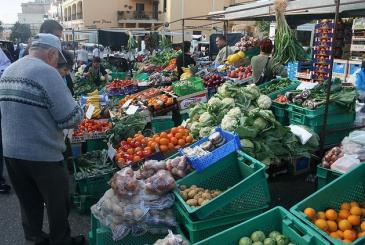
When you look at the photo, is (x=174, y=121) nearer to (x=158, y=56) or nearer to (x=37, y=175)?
(x=37, y=175)

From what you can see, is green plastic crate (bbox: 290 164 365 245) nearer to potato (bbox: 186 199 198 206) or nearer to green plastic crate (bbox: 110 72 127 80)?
potato (bbox: 186 199 198 206)

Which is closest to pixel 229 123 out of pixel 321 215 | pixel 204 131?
pixel 204 131

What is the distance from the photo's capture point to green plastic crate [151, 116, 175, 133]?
5805mm

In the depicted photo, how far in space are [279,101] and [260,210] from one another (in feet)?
8.56

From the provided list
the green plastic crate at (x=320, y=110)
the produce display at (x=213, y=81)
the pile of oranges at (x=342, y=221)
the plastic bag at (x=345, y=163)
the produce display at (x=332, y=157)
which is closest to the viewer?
the pile of oranges at (x=342, y=221)

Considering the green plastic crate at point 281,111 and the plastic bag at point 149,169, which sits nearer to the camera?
the plastic bag at point 149,169

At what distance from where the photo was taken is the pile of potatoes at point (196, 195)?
2662 mm

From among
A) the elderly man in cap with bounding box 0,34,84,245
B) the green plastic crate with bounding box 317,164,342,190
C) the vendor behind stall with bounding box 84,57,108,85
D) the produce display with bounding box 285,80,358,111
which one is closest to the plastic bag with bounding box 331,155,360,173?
the green plastic crate with bounding box 317,164,342,190

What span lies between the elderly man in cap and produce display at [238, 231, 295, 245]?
159 centimetres

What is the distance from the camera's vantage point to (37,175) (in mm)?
2871

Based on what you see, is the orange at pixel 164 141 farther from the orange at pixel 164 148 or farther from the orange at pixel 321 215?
the orange at pixel 321 215

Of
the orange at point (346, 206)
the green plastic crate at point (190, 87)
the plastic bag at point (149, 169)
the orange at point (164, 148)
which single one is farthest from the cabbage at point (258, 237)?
the green plastic crate at point (190, 87)

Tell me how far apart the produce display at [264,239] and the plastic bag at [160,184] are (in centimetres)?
78

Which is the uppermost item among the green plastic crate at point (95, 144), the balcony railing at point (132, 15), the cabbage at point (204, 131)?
the balcony railing at point (132, 15)
